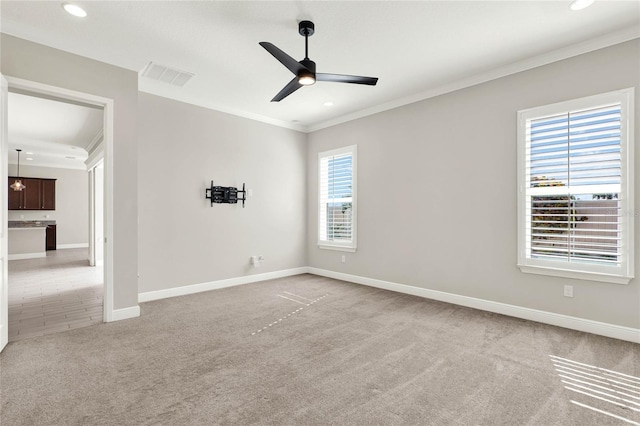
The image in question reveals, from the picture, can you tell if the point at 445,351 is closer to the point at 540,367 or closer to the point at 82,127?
the point at 540,367

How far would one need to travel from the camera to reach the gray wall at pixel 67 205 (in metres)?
10.6

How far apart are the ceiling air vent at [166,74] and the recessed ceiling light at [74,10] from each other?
899 millimetres

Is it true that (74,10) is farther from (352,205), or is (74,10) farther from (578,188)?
(578,188)

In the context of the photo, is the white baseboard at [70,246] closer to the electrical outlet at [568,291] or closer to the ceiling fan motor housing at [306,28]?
the ceiling fan motor housing at [306,28]

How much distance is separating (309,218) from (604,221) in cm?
447

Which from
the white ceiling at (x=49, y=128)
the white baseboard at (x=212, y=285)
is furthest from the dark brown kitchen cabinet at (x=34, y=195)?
the white baseboard at (x=212, y=285)

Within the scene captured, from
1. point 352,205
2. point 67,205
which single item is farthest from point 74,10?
point 67,205

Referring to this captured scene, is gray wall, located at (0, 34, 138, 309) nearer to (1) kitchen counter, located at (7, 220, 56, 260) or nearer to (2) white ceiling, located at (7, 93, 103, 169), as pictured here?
(2) white ceiling, located at (7, 93, 103, 169)

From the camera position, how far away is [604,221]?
10.4 ft

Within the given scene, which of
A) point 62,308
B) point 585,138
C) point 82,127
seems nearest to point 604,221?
point 585,138

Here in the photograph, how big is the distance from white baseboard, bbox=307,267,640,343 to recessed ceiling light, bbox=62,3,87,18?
4.77 metres

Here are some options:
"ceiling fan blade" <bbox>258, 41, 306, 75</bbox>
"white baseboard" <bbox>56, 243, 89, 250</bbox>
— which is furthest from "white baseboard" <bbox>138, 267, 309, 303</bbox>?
"white baseboard" <bbox>56, 243, 89, 250</bbox>

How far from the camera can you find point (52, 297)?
4.69 meters

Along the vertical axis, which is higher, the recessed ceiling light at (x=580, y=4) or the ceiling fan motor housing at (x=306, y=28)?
the recessed ceiling light at (x=580, y=4)
